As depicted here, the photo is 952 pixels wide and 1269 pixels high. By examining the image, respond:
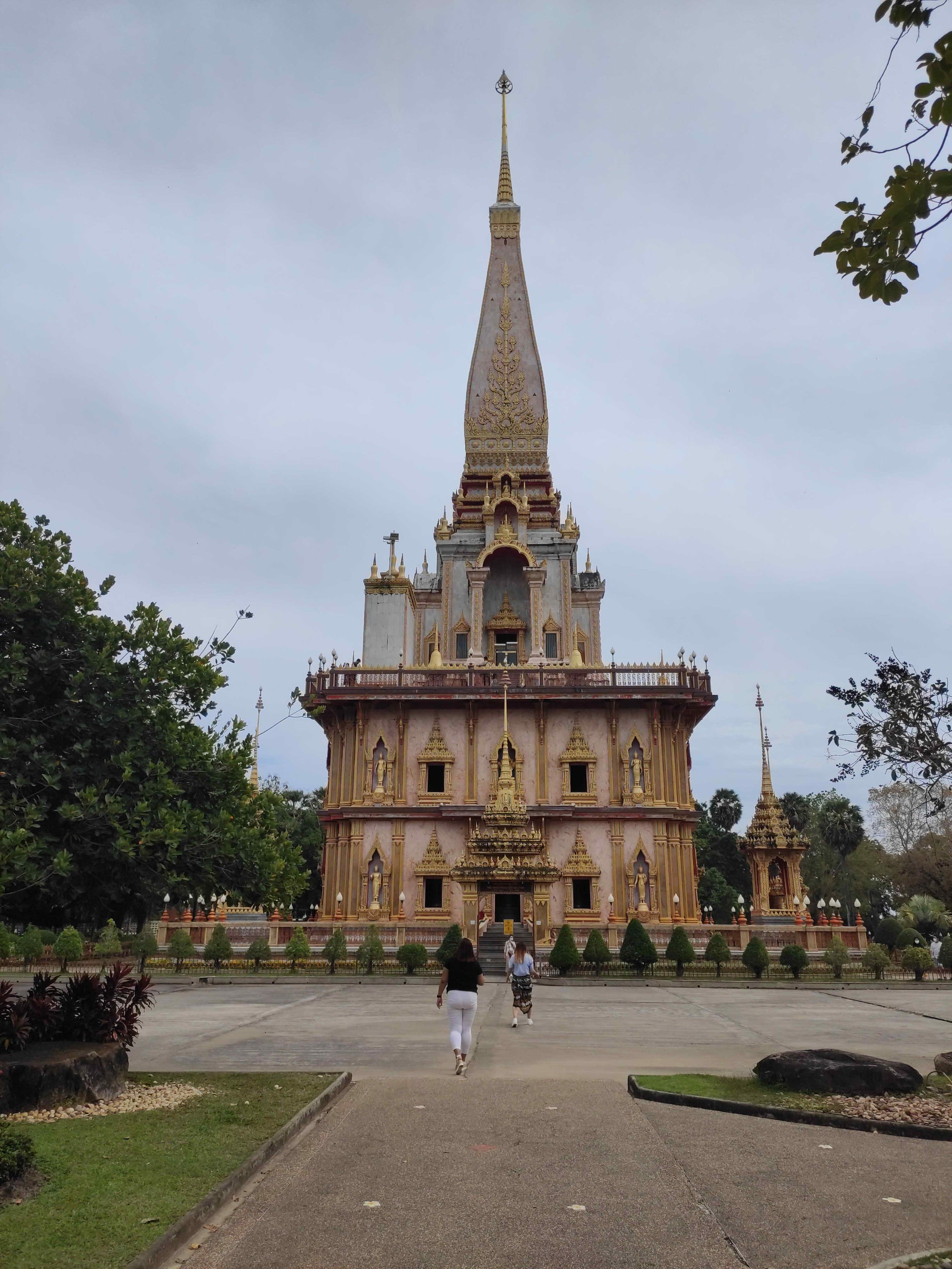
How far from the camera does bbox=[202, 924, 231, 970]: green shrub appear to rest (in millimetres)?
29969

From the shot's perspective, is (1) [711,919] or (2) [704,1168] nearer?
(2) [704,1168]

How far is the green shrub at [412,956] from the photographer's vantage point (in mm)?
28594

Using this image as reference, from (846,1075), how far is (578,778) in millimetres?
29784

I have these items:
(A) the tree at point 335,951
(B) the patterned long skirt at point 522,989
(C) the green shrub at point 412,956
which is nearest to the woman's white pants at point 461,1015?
(B) the patterned long skirt at point 522,989

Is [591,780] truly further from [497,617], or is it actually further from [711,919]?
[711,919]

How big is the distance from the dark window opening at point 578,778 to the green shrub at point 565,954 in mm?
10346

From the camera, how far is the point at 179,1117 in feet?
28.9

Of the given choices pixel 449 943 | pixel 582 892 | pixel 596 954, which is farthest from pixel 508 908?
pixel 449 943

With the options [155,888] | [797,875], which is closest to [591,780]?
[797,875]

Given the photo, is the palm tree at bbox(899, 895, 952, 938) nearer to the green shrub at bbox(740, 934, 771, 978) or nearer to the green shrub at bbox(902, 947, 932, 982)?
the green shrub at bbox(902, 947, 932, 982)

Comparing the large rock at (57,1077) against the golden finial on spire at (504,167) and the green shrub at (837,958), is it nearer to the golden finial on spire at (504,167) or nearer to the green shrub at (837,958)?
the green shrub at (837,958)

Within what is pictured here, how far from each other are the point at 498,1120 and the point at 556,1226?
9.89 ft

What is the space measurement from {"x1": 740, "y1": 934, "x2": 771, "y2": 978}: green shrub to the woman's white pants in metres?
19.4

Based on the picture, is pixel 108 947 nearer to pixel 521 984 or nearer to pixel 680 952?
pixel 680 952
